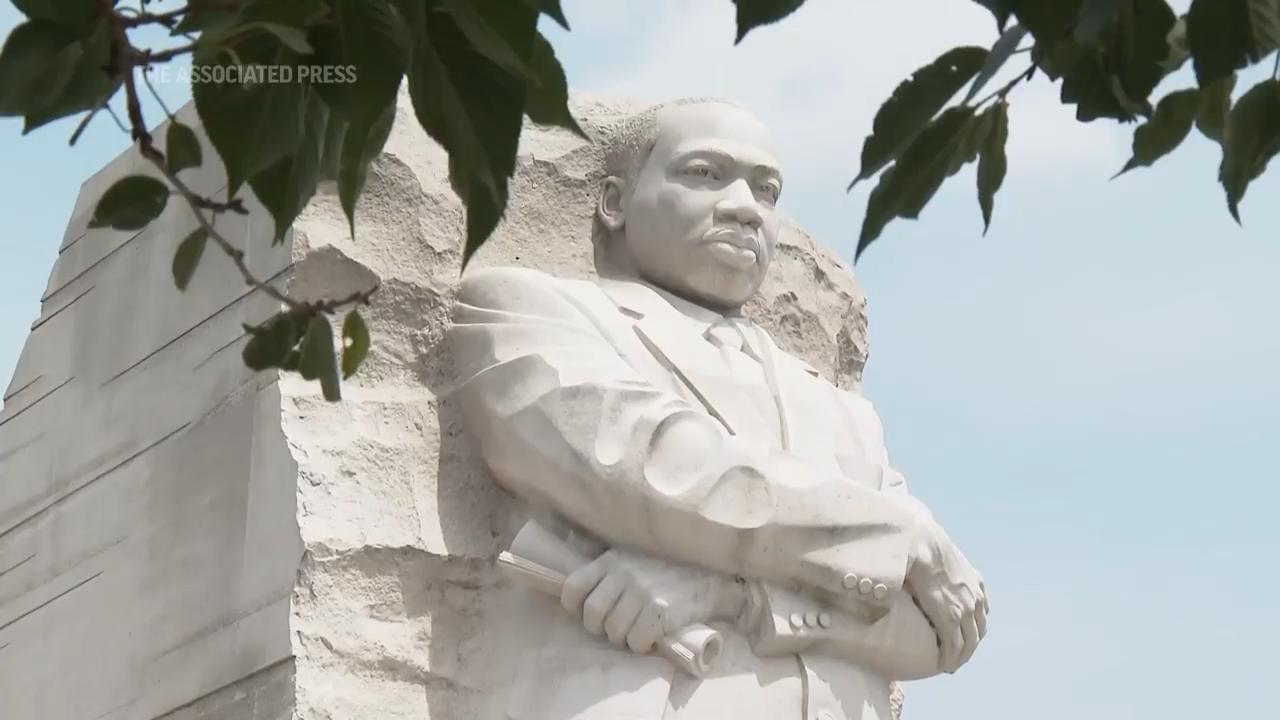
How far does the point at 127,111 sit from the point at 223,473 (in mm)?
2517

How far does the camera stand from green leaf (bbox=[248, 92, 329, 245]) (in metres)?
2.40

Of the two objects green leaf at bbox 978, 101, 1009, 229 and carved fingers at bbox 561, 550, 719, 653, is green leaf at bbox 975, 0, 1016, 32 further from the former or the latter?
carved fingers at bbox 561, 550, 719, 653

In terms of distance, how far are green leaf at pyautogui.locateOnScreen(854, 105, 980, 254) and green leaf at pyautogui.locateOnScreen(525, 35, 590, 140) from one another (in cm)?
32

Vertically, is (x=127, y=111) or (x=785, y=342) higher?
(x=127, y=111)

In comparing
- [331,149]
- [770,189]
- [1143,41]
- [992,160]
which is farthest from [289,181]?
[770,189]

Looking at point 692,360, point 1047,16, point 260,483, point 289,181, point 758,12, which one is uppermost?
point 1047,16

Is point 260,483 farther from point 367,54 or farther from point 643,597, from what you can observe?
point 367,54

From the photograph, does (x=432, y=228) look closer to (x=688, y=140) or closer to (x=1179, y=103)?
(x=688, y=140)

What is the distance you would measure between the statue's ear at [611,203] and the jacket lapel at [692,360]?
25 cm

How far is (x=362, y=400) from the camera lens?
4.94 metres

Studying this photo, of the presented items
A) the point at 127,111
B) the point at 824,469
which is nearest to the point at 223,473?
the point at 824,469

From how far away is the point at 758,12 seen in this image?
2.36 meters

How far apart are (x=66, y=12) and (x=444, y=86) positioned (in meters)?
0.37

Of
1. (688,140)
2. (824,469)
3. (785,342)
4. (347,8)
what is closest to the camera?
(347,8)
